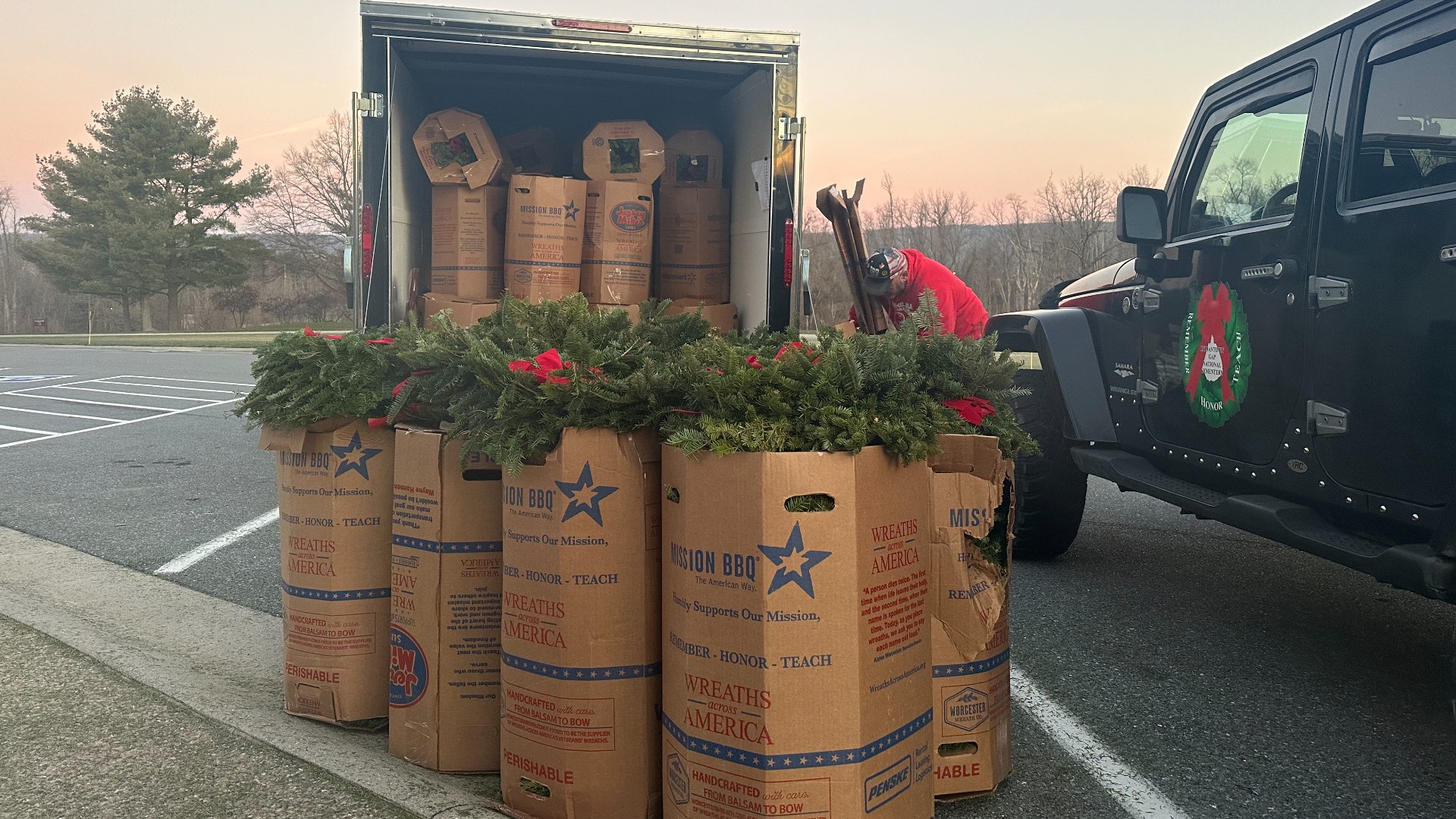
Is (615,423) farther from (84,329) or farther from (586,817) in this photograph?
(84,329)

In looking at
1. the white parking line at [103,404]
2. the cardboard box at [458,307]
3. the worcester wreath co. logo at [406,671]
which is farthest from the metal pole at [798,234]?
the white parking line at [103,404]

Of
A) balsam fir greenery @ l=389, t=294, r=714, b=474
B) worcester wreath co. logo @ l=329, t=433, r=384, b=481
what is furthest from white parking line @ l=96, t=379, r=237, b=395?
balsam fir greenery @ l=389, t=294, r=714, b=474

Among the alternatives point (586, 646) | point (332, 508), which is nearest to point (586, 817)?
point (586, 646)

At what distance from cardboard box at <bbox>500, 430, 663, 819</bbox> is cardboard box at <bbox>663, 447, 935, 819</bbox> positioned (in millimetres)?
159

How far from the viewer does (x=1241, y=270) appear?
150 inches

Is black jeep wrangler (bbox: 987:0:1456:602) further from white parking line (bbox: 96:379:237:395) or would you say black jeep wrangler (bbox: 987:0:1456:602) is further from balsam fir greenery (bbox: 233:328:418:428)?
white parking line (bbox: 96:379:237:395)

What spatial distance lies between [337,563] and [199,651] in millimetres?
1329

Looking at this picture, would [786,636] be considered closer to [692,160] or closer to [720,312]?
[720,312]

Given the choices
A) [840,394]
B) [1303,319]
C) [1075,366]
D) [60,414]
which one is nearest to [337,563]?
[840,394]

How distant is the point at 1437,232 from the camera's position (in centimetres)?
288

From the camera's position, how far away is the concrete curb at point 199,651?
2.92 meters

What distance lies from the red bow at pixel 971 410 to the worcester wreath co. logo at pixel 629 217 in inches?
132

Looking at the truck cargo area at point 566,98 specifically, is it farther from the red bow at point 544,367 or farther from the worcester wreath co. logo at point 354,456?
the red bow at point 544,367

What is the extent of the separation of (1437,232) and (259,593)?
4.95m
